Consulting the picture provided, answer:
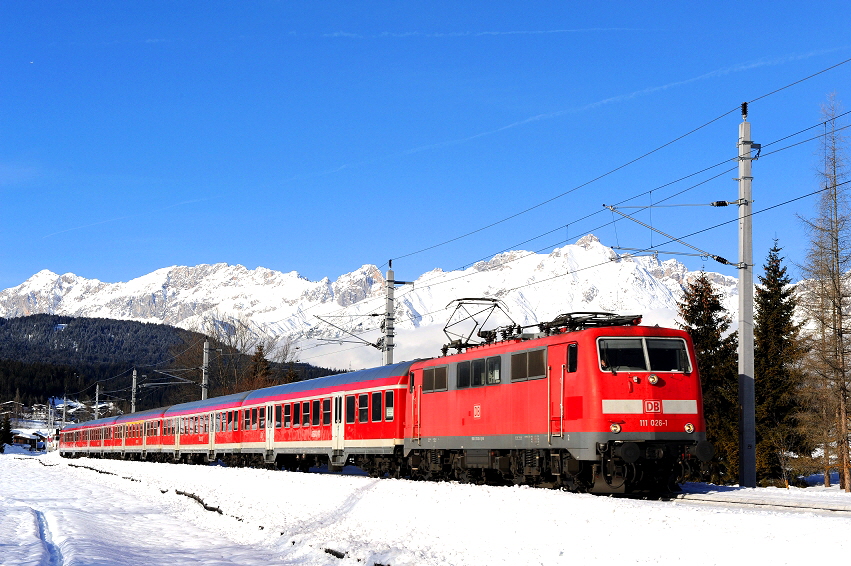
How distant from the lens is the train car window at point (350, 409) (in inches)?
1277

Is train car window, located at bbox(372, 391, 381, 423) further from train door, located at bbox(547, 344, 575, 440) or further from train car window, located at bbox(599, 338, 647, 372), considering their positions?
train car window, located at bbox(599, 338, 647, 372)

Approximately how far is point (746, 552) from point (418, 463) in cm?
1702

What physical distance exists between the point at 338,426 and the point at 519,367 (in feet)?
42.4

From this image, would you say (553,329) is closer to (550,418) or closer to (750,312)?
(550,418)

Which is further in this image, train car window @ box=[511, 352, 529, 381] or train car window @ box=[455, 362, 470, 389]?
train car window @ box=[455, 362, 470, 389]

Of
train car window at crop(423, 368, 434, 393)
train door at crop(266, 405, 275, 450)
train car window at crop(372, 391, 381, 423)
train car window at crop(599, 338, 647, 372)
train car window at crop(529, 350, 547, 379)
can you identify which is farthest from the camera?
train door at crop(266, 405, 275, 450)

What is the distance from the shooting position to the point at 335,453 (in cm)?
3353

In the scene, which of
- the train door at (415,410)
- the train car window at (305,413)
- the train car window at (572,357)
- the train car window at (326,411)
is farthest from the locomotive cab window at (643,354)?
the train car window at (305,413)

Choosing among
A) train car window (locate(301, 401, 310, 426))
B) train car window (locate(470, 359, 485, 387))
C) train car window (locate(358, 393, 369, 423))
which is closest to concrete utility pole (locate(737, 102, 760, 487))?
train car window (locate(470, 359, 485, 387))

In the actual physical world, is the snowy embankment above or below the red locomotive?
below

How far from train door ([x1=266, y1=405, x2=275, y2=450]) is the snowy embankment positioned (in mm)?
8375

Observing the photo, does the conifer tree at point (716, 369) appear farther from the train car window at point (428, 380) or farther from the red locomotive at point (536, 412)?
the train car window at point (428, 380)

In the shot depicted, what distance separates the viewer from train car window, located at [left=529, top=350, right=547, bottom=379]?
829 inches

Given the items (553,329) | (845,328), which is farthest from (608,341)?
Answer: (845,328)
